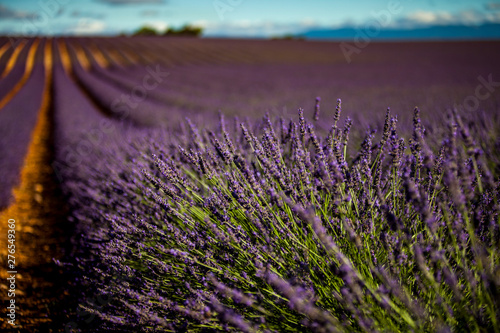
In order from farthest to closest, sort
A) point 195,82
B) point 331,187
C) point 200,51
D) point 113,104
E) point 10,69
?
point 200,51, point 10,69, point 195,82, point 113,104, point 331,187

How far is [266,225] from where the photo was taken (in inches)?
53.9

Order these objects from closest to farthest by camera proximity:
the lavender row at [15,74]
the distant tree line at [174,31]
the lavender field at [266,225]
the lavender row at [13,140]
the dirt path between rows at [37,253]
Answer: the lavender field at [266,225], the dirt path between rows at [37,253], the lavender row at [13,140], the lavender row at [15,74], the distant tree line at [174,31]

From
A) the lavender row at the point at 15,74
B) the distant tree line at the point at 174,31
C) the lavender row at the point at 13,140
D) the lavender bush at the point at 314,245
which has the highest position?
the distant tree line at the point at 174,31

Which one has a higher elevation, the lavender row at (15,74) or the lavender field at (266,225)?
the lavender row at (15,74)

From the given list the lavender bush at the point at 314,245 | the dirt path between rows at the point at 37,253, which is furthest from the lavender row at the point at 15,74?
the lavender bush at the point at 314,245

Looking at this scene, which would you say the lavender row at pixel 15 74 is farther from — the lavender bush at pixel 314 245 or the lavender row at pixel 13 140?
the lavender bush at pixel 314 245

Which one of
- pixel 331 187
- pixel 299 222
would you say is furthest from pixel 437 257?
pixel 299 222

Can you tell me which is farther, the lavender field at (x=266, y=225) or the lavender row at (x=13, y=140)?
the lavender row at (x=13, y=140)

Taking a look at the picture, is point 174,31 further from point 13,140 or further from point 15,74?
point 13,140

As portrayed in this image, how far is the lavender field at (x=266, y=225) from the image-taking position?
1.04 meters

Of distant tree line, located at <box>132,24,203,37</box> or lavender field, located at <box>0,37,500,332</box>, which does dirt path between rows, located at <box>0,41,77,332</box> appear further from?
distant tree line, located at <box>132,24,203,37</box>

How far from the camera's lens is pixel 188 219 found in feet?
4.87

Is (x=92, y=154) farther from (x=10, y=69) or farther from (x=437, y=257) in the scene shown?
(x=10, y=69)

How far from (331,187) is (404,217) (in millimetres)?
599
